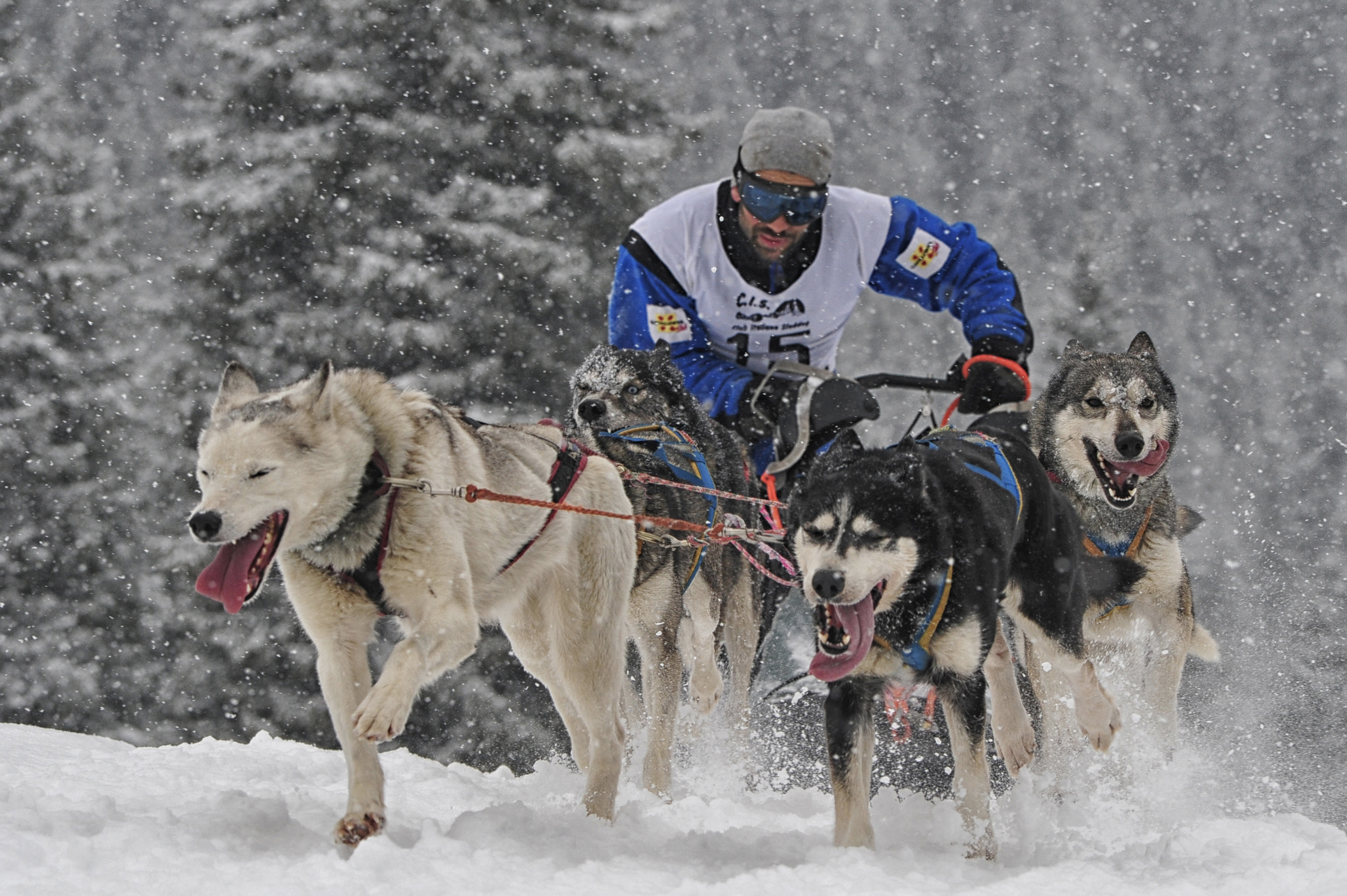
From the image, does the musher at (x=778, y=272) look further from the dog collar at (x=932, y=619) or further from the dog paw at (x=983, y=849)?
the dog paw at (x=983, y=849)

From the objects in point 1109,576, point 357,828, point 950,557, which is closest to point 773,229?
point 1109,576

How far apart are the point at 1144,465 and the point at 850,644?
6.09ft

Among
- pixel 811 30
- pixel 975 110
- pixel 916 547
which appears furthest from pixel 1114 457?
pixel 811 30

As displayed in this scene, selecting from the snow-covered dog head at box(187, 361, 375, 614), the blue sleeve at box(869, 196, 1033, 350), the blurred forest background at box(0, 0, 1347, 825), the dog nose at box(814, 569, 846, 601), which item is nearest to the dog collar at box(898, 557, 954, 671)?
the dog nose at box(814, 569, 846, 601)

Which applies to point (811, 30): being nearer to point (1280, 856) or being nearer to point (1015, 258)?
point (1015, 258)

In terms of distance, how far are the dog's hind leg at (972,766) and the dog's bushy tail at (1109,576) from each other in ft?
3.86

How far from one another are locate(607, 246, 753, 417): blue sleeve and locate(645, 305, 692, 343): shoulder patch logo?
0.03 ft

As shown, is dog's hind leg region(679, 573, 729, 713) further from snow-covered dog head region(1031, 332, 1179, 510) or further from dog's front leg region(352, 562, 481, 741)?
dog's front leg region(352, 562, 481, 741)

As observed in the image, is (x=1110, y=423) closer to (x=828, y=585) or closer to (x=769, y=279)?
(x=769, y=279)

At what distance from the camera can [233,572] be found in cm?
272

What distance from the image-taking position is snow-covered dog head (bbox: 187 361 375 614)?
2691 millimetres

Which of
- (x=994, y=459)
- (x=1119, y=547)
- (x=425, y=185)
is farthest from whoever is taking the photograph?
(x=425, y=185)

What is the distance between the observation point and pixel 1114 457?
166 inches

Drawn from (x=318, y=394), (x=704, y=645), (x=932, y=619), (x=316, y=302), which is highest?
(x=318, y=394)
